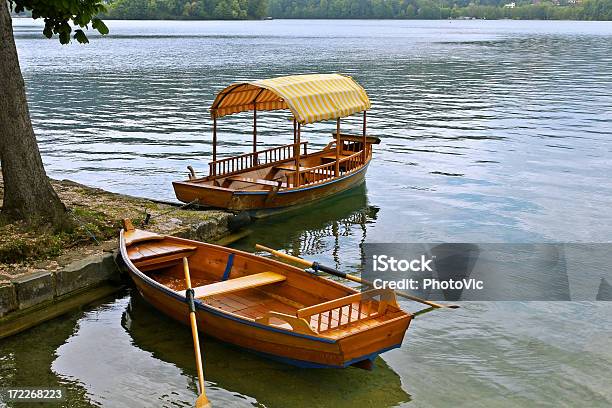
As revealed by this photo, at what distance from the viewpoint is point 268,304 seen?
12.3m

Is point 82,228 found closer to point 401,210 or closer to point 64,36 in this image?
point 64,36

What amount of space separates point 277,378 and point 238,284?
2.00 metres

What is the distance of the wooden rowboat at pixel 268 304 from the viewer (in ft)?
33.5

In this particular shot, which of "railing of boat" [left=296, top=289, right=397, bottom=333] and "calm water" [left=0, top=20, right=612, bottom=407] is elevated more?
"railing of boat" [left=296, top=289, right=397, bottom=333]

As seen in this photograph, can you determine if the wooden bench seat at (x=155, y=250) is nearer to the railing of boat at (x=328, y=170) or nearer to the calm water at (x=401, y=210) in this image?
the calm water at (x=401, y=210)

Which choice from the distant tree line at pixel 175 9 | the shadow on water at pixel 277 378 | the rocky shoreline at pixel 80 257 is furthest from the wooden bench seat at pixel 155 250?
the distant tree line at pixel 175 9

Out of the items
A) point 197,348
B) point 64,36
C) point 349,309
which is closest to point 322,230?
point 64,36

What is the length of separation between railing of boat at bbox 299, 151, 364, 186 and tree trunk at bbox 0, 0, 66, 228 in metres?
7.53

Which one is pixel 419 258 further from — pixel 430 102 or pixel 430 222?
pixel 430 102

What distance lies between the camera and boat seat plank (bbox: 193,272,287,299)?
11883 mm

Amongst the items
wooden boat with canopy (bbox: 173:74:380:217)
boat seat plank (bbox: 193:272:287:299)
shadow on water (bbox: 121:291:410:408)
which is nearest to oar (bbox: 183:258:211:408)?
boat seat plank (bbox: 193:272:287:299)

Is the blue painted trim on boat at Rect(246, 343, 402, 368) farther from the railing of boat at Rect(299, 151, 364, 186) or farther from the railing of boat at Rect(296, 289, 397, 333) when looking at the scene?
the railing of boat at Rect(299, 151, 364, 186)

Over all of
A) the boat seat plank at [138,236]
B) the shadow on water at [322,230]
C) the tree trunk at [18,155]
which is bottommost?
the shadow on water at [322,230]

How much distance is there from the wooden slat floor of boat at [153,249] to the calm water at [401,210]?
3.01 feet
